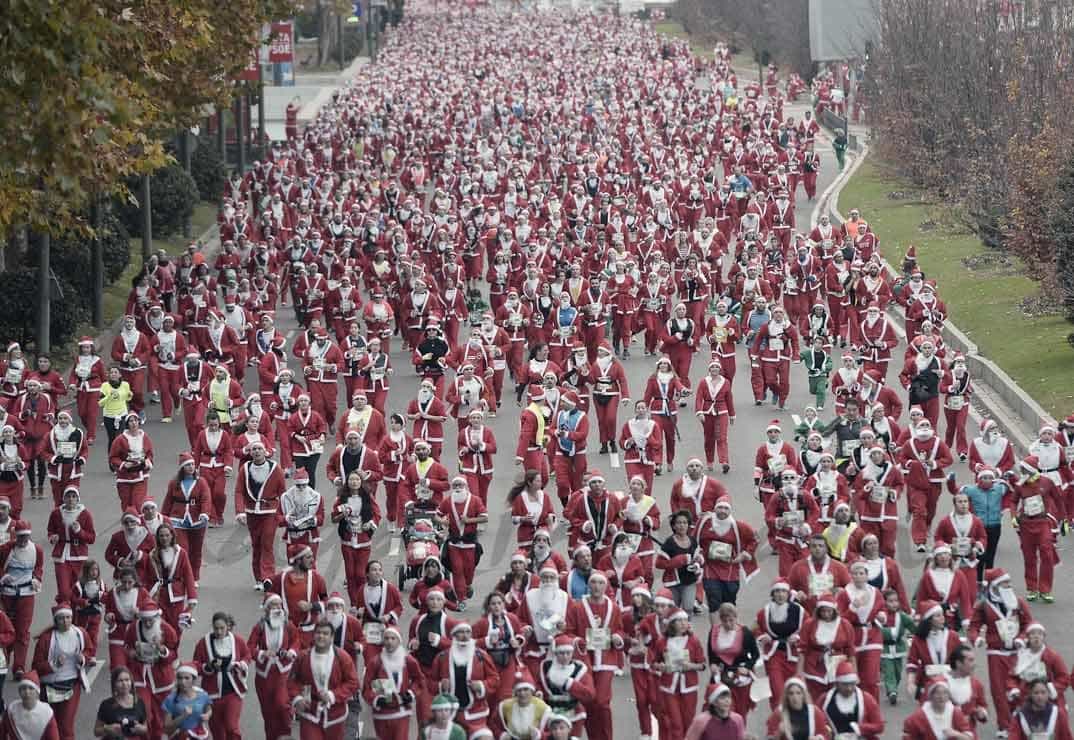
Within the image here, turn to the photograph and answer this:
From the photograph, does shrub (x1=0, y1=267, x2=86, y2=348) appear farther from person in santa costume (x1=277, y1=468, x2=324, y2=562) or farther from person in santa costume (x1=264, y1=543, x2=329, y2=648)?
person in santa costume (x1=264, y1=543, x2=329, y2=648)

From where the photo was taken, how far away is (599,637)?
15641 millimetres

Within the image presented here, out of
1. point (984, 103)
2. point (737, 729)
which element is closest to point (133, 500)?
point (737, 729)

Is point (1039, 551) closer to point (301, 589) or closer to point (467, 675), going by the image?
point (467, 675)

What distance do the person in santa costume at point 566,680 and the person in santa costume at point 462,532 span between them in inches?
150

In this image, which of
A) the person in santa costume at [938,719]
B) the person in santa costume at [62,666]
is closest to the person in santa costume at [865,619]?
the person in santa costume at [938,719]

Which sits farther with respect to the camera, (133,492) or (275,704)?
(133,492)

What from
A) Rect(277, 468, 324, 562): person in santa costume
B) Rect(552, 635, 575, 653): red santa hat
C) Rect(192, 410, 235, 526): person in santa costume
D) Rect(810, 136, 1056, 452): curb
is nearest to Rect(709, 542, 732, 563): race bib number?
Rect(552, 635, 575, 653): red santa hat

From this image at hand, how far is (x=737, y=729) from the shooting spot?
44.7 ft

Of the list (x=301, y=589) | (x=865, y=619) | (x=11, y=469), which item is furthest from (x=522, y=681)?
(x=11, y=469)

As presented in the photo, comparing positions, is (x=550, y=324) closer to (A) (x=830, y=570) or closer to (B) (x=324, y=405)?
(B) (x=324, y=405)

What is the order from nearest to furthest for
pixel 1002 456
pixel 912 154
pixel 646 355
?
pixel 1002 456 → pixel 646 355 → pixel 912 154

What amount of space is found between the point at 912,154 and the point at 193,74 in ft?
63.2

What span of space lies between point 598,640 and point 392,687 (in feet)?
5.19

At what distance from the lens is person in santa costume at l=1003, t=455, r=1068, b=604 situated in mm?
18797
